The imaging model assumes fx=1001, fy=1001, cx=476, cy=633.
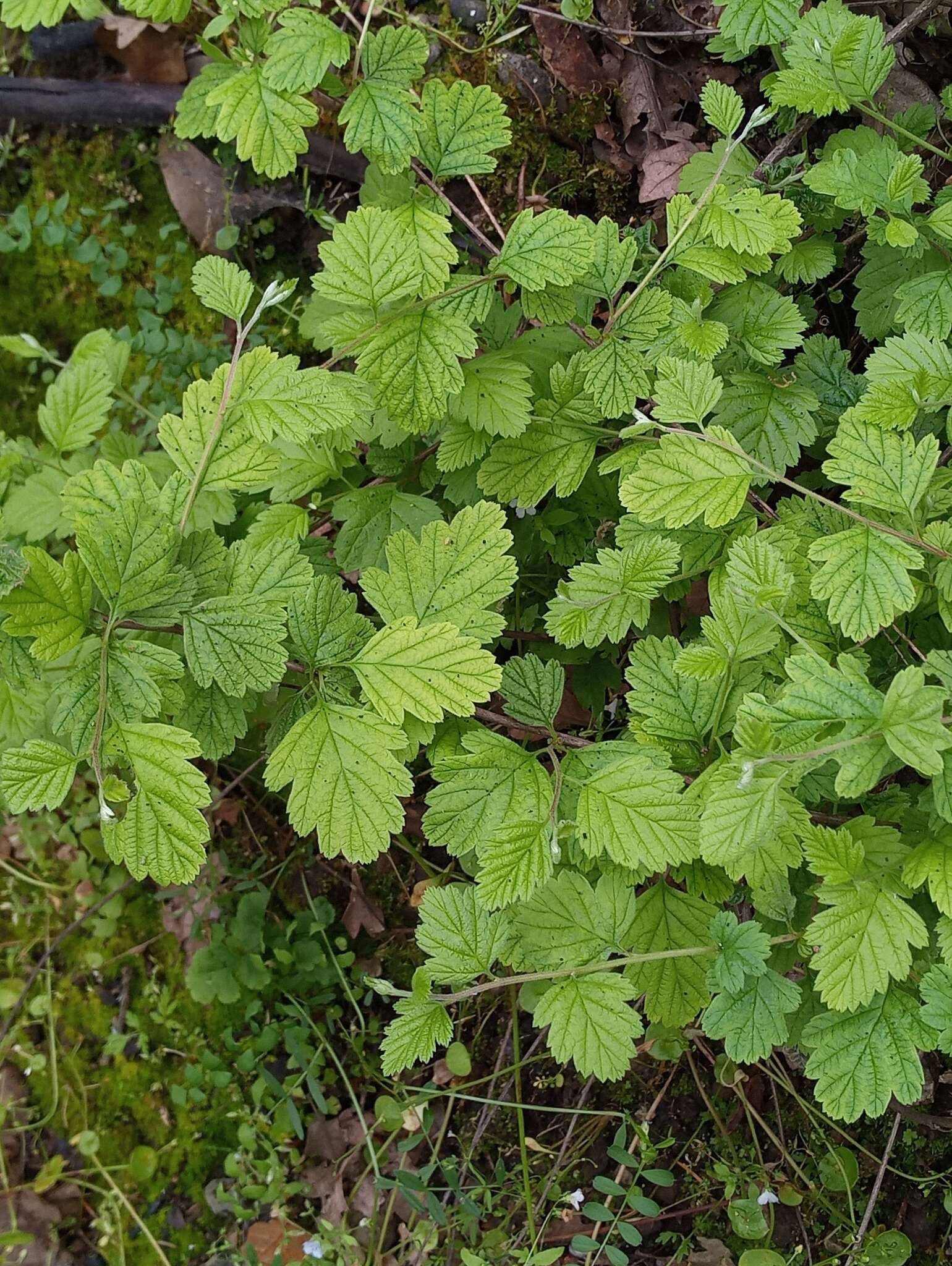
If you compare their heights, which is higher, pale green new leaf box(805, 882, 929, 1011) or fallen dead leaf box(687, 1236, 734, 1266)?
pale green new leaf box(805, 882, 929, 1011)

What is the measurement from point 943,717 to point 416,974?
0.92 m

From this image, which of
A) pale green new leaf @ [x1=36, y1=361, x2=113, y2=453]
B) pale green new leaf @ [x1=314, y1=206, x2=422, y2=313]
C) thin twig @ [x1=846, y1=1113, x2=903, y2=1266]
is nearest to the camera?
pale green new leaf @ [x1=314, y1=206, x2=422, y2=313]

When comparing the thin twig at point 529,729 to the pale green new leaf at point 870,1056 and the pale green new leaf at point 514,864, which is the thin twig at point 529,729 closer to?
the pale green new leaf at point 514,864

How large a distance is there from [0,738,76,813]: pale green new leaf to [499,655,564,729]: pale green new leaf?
75cm

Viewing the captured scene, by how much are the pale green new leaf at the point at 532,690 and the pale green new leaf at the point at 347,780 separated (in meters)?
0.30

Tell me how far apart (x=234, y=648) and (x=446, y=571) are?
40 centimetres

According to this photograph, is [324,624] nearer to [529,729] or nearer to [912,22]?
[529,729]

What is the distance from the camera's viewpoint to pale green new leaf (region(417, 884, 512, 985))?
1684 mm

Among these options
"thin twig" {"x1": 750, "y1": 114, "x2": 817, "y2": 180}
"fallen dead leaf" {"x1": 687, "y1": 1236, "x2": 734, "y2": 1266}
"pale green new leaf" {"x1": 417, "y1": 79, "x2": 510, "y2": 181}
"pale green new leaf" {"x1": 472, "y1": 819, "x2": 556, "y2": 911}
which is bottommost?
"fallen dead leaf" {"x1": 687, "y1": 1236, "x2": 734, "y2": 1266}

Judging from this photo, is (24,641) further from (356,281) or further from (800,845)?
(800,845)

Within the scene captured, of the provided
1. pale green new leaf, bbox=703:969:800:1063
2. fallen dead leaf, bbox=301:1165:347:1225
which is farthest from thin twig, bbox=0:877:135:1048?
pale green new leaf, bbox=703:969:800:1063

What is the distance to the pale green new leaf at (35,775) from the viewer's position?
1.48m

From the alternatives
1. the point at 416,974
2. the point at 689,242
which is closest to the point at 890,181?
the point at 689,242

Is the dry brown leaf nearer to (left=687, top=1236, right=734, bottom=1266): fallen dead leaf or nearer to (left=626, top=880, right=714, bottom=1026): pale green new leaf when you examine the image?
(left=626, top=880, right=714, bottom=1026): pale green new leaf
